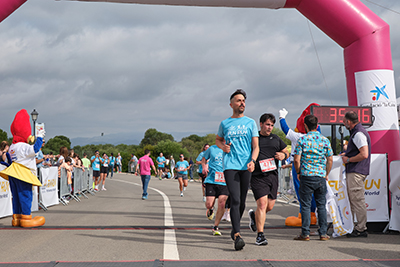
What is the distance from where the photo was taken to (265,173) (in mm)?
6492

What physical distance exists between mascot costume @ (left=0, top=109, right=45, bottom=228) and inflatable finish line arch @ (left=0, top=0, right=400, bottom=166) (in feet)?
7.35

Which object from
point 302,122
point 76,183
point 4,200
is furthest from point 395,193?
point 76,183

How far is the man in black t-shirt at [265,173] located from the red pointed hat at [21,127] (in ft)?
15.8

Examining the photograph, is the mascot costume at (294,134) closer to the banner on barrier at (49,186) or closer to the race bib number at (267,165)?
the race bib number at (267,165)

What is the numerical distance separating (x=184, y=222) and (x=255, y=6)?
16.3 feet

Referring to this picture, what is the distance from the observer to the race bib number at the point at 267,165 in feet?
21.0

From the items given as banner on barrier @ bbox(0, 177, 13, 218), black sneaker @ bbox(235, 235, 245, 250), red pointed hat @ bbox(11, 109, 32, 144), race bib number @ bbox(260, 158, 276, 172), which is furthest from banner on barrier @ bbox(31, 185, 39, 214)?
black sneaker @ bbox(235, 235, 245, 250)

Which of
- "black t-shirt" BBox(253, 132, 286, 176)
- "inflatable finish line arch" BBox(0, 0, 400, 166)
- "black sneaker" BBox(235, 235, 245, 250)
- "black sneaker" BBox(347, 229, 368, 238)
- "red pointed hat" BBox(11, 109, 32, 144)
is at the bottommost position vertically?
"black sneaker" BBox(347, 229, 368, 238)

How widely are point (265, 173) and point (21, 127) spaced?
5089 mm

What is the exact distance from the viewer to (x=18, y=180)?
27.5ft

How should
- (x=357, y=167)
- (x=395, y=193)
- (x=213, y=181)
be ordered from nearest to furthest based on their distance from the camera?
(x=357, y=167)
(x=395, y=193)
(x=213, y=181)

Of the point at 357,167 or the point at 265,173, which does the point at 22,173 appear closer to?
the point at 265,173

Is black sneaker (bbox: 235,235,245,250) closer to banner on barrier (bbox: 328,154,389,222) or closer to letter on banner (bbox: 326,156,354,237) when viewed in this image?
letter on banner (bbox: 326,156,354,237)

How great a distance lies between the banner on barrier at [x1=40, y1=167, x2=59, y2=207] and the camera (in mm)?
12418
